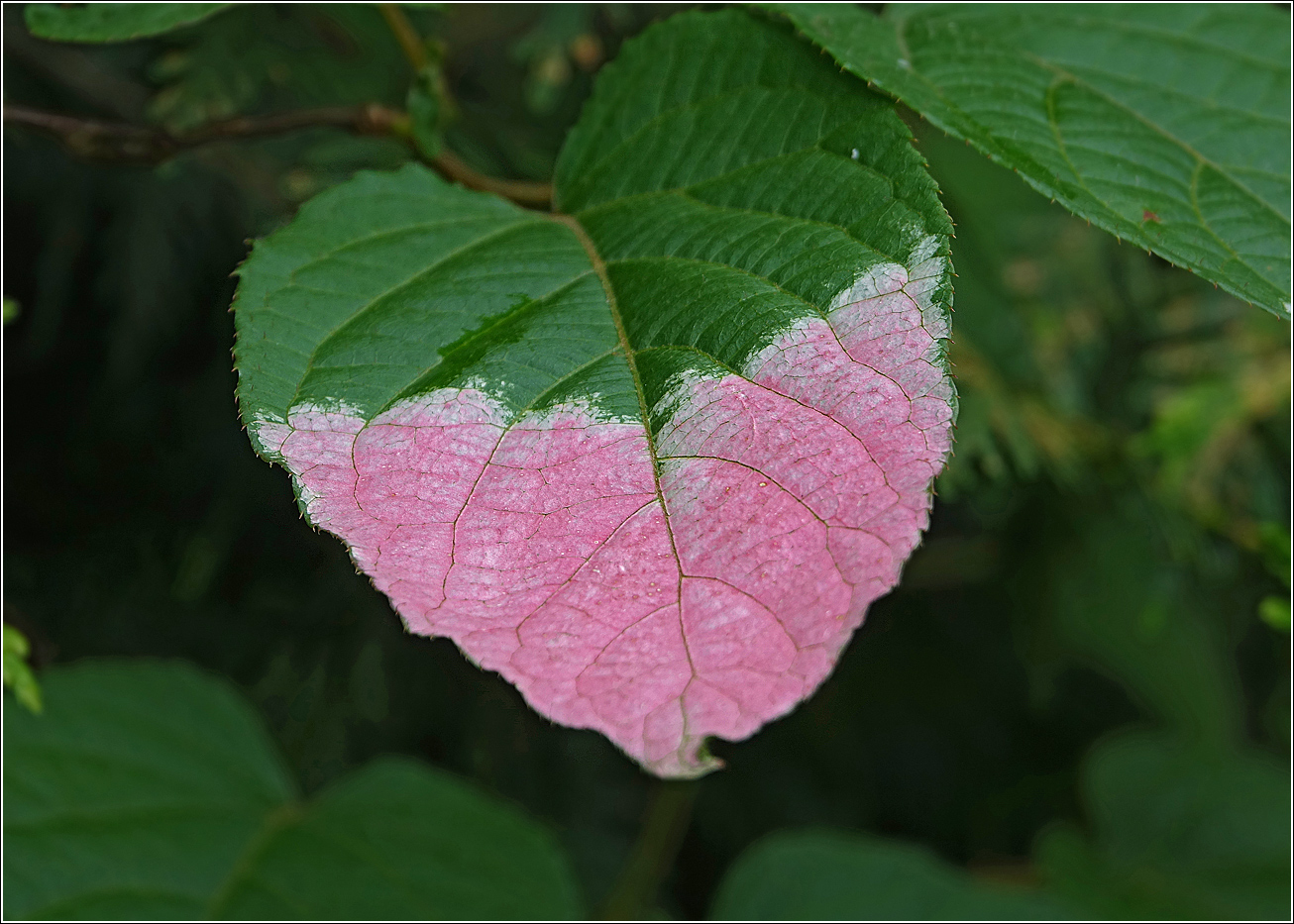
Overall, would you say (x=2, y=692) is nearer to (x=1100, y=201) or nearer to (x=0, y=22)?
(x=0, y=22)

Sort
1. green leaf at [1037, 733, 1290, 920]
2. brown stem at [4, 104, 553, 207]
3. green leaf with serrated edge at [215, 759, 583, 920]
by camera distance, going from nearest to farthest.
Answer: brown stem at [4, 104, 553, 207]
green leaf with serrated edge at [215, 759, 583, 920]
green leaf at [1037, 733, 1290, 920]

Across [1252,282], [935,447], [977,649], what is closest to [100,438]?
[935,447]

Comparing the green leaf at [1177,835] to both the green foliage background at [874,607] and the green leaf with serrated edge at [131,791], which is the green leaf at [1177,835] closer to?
the green foliage background at [874,607]

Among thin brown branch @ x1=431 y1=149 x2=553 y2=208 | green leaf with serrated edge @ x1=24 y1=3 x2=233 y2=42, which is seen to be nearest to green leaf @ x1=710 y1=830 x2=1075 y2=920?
thin brown branch @ x1=431 y1=149 x2=553 y2=208

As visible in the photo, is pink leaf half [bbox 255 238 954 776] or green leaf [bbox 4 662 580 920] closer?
pink leaf half [bbox 255 238 954 776]

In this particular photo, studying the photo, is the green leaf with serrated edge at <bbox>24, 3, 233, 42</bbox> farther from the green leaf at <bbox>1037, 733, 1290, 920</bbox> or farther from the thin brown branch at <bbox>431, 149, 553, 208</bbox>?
the green leaf at <bbox>1037, 733, 1290, 920</bbox>

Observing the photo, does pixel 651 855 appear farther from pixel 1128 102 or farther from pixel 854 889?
pixel 1128 102
